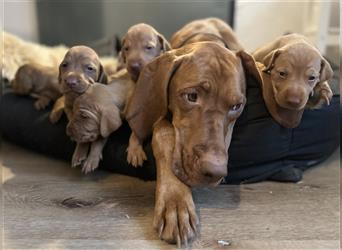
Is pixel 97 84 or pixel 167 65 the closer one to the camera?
pixel 167 65

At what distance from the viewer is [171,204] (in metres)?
1.28

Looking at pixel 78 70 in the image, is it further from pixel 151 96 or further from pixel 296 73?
pixel 296 73

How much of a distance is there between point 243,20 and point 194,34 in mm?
1734

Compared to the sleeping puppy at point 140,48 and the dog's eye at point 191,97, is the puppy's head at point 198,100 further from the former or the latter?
the sleeping puppy at point 140,48

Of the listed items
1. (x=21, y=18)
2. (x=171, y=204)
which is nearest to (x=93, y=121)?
(x=171, y=204)

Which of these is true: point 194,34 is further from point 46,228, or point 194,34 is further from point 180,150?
point 46,228

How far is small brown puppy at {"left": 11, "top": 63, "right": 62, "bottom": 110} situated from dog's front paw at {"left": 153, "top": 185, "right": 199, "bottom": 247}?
0.94 meters

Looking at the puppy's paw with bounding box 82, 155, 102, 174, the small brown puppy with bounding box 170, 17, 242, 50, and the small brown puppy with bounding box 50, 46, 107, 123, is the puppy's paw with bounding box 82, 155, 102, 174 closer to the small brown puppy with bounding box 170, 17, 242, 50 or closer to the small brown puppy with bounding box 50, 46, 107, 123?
the small brown puppy with bounding box 50, 46, 107, 123

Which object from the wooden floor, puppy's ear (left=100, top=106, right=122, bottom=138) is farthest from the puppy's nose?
the wooden floor

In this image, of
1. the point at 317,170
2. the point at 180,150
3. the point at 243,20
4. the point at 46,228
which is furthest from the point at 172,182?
the point at 243,20

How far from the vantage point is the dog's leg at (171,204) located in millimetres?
1242

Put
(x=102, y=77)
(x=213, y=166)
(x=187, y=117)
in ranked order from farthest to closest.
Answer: (x=102, y=77) → (x=187, y=117) → (x=213, y=166)

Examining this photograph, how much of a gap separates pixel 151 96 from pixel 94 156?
1.20 feet

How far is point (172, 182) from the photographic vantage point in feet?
4.37
